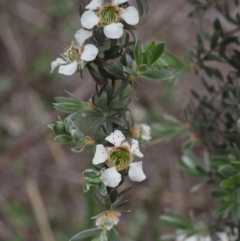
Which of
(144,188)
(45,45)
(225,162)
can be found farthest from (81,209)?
(225,162)

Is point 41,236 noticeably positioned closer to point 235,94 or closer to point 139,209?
point 139,209

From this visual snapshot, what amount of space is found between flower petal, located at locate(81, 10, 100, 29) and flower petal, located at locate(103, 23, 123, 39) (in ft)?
0.06

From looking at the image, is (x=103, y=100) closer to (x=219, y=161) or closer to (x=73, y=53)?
(x=73, y=53)

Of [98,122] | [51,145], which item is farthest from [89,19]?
[51,145]

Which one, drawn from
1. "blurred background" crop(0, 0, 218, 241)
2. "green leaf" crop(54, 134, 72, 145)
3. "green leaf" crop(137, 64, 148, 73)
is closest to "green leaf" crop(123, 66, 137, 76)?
"green leaf" crop(137, 64, 148, 73)

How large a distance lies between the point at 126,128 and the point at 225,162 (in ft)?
0.85

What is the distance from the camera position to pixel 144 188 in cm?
205

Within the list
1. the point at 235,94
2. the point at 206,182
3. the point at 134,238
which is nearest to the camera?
the point at 235,94

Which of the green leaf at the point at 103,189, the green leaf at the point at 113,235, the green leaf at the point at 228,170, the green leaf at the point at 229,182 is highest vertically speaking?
the green leaf at the point at 103,189

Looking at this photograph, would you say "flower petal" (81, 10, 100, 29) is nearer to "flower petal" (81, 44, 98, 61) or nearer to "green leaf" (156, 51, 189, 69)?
"flower petal" (81, 44, 98, 61)

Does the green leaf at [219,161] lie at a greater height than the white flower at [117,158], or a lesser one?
lesser

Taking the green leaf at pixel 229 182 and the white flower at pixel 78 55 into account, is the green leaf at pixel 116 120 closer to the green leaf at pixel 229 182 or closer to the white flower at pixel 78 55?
the white flower at pixel 78 55

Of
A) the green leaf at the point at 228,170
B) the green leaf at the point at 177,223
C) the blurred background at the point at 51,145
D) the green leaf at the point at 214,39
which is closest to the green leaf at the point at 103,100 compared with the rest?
the green leaf at the point at 228,170

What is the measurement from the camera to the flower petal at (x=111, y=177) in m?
0.60
